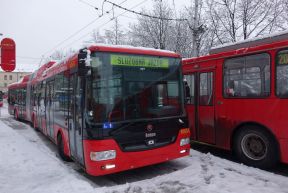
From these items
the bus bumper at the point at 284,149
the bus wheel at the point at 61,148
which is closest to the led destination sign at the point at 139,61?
the bus bumper at the point at 284,149

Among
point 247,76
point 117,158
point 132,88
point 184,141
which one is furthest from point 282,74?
point 117,158

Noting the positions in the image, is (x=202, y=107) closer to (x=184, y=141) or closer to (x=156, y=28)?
(x=184, y=141)

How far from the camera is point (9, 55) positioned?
12.1 meters

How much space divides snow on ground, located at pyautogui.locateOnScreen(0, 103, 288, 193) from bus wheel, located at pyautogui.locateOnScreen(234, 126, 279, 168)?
0.36m

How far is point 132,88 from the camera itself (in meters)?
5.90

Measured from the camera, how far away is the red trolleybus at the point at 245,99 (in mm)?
6195

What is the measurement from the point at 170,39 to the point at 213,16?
607 cm

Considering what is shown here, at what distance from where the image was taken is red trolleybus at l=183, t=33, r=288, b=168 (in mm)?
6195

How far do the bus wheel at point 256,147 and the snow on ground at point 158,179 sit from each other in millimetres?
364

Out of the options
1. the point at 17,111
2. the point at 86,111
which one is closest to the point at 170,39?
the point at 17,111

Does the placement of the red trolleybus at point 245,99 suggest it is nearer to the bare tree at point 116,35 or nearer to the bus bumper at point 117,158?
the bus bumper at point 117,158

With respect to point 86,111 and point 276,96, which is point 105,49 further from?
point 276,96

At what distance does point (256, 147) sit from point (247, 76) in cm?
163

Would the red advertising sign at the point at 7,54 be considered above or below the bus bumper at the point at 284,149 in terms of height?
above
